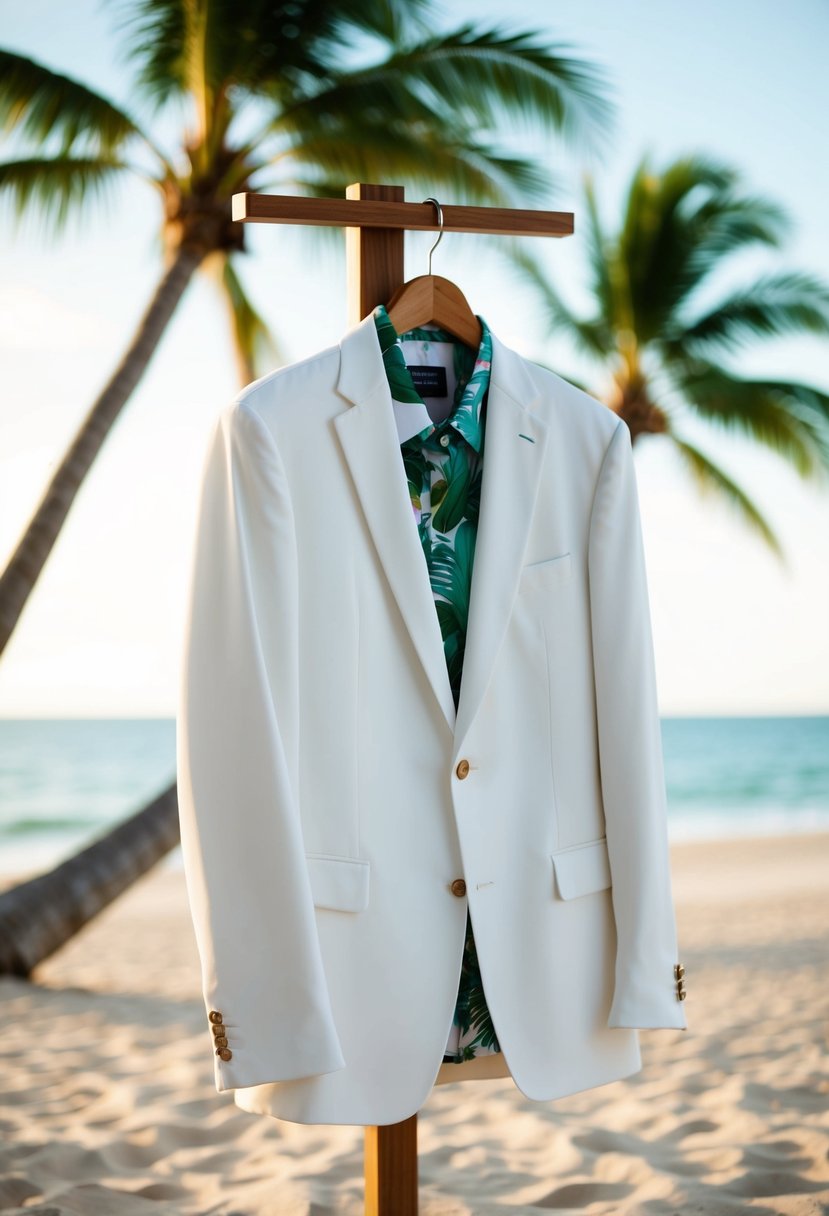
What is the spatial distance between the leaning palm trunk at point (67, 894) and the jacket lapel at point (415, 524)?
3.80 metres

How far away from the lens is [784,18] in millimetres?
19844

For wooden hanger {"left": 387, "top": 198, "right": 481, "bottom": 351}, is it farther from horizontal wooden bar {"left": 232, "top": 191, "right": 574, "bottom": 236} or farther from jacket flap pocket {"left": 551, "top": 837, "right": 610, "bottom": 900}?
jacket flap pocket {"left": 551, "top": 837, "right": 610, "bottom": 900}

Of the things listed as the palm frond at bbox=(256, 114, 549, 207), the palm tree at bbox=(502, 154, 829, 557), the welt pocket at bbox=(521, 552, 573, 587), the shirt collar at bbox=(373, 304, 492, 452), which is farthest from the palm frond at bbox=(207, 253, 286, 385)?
the welt pocket at bbox=(521, 552, 573, 587)

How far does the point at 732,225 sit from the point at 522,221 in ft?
28.4

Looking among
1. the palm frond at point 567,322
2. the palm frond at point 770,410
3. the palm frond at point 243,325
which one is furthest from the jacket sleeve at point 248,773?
the palm frond at point 567,322

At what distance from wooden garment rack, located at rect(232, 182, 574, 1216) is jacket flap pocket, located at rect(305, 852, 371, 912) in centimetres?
45

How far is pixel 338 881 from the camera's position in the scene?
1.70 meters

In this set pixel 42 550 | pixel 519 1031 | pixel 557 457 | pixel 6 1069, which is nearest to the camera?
pixel 519 1031

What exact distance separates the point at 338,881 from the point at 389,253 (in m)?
1.04

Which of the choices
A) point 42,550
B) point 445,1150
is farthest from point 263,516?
point 42,550

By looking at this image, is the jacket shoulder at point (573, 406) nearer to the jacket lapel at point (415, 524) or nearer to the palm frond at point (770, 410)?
the jacket lapel at point (415, 524)

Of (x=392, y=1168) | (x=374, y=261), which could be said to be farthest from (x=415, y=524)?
(x=392, y=1168)

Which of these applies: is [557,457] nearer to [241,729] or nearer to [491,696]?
[491,696]

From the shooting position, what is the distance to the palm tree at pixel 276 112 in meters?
6.24
